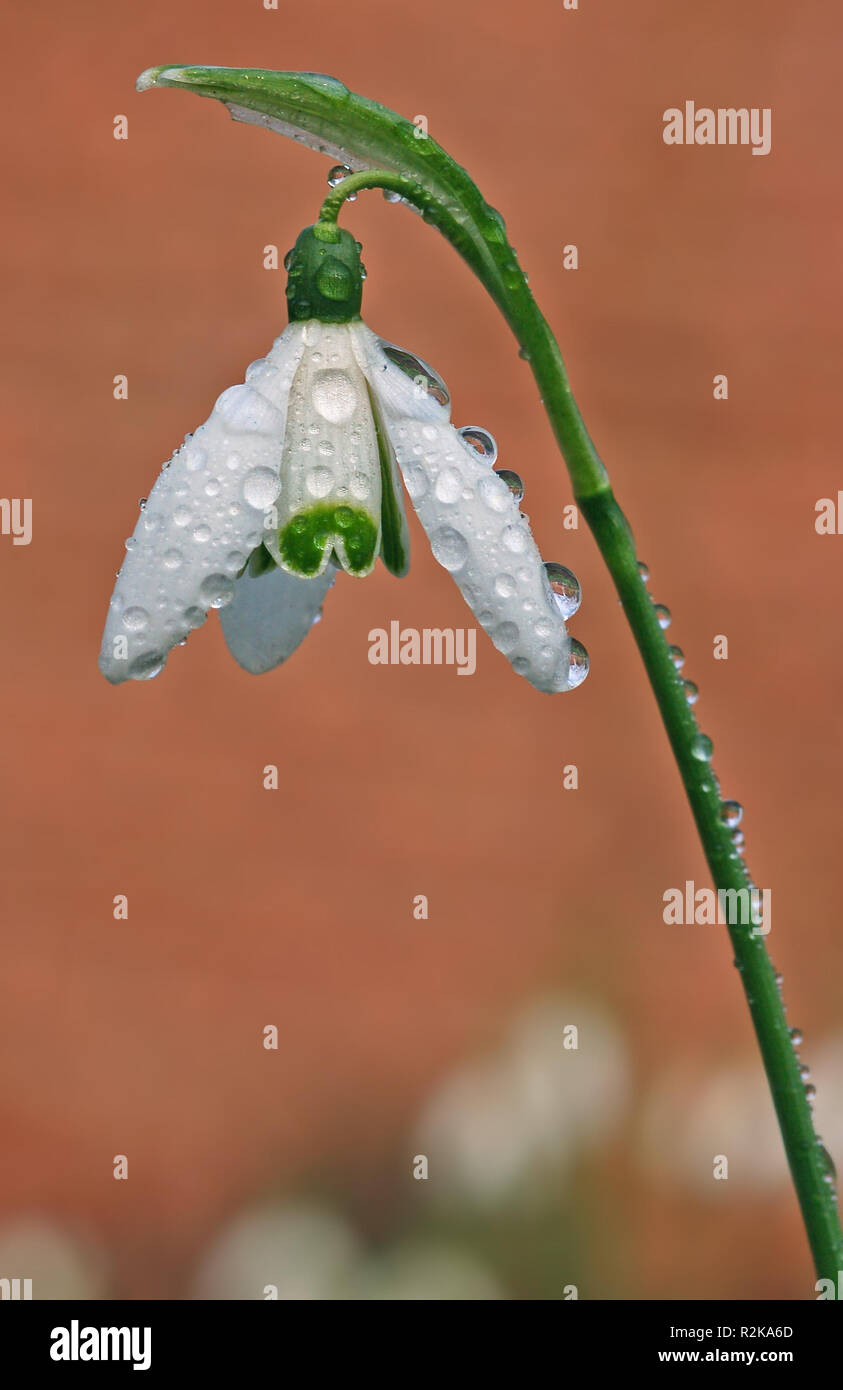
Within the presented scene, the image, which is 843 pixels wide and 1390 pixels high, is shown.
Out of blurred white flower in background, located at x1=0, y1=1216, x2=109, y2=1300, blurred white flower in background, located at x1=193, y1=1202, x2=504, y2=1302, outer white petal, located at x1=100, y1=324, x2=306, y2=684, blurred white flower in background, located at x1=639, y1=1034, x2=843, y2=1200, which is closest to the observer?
outer white petal, located at x1=100, y1=324, x2=306, y2=684

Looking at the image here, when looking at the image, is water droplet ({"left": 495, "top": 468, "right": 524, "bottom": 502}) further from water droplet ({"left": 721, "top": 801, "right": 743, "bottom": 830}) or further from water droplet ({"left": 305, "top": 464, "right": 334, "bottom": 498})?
water droplet ({"left": 721, "top": 801, "right": 743, "bottom": 830})

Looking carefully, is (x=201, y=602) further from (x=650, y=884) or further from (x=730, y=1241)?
(x=730, y=1241)

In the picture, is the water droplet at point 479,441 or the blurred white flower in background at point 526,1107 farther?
the blurred white flower in background at point 526,1107

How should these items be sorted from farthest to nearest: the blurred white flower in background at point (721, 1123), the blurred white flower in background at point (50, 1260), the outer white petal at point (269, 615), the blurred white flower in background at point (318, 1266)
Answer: the blurred white flower in background at point (721, 1123) < the blurred white flower in background at point (50, 1260) < the blurred white flower in background at point (318, 1266) < the outer white petal at point (269, 615)

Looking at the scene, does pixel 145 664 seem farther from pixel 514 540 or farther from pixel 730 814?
pixel 730 814

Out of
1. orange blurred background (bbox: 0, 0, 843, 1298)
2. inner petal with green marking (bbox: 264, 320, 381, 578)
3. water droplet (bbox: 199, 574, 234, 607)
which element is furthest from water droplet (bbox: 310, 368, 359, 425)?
orange blurred background (bbox: 0, 0, 843, 1298)

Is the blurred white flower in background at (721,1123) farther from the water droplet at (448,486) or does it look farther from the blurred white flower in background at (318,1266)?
the water droplet at (448,486)

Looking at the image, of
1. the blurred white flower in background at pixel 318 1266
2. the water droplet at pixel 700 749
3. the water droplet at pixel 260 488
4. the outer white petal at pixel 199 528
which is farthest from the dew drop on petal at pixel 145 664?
the blurred white flower in background at pixel 318 1266
